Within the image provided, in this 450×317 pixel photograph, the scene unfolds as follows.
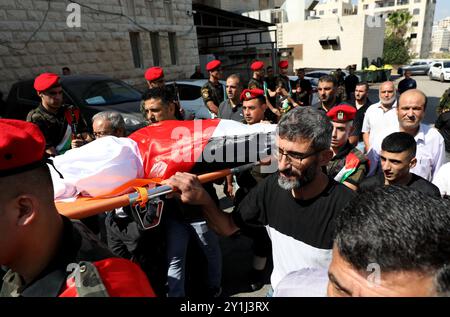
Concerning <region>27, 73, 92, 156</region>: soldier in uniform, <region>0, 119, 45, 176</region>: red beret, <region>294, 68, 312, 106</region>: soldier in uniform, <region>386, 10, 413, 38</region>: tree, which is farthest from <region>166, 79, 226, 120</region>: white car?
<region>386, 10, 413, 38</region>: tree

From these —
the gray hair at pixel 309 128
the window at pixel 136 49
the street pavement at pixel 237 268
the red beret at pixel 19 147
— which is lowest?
the street pavement at pixel 237 268

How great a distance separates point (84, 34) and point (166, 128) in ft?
31.1

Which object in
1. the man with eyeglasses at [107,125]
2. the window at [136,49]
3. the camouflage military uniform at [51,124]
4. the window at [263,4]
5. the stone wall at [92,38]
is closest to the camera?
the man with eyeglasses at [107,125]

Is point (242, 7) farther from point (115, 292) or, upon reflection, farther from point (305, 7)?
point (115, 292)

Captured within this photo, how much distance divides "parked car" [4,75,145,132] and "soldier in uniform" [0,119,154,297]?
3996 millimetres

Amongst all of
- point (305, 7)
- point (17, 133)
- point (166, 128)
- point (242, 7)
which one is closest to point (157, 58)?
point (166, 128)

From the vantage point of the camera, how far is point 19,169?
94 centimetres

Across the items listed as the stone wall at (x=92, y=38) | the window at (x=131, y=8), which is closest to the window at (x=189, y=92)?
the stone wall at (x=92, y=38)

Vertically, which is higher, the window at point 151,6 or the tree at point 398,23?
the tree at point 398,23

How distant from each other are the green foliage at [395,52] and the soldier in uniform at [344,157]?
4075 centimetres

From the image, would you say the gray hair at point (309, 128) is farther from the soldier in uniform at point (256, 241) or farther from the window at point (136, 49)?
the window at point (136, 49)

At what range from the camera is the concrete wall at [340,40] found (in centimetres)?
2619

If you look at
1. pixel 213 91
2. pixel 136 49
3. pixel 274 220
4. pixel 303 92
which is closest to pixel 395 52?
pixel 136 49

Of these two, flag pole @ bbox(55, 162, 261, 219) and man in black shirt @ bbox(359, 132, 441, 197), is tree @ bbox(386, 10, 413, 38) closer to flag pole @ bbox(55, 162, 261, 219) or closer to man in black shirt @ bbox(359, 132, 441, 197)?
man in black shirt @ bbox(359, 132, 441, 197)
